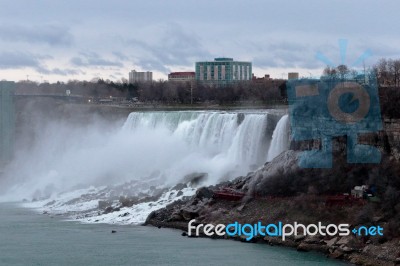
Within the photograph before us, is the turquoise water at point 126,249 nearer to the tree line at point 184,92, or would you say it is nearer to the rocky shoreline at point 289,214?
the rocky shoreline at point 289,214

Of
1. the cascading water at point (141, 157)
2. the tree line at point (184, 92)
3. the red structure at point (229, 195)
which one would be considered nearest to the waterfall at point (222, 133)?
the cascading water at point (141, 157)

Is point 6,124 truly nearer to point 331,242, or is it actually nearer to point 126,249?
point 126,249

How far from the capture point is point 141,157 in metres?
43.9

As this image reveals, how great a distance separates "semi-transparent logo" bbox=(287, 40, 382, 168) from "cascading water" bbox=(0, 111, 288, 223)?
1.64 meters

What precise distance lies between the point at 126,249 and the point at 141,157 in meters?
18.1

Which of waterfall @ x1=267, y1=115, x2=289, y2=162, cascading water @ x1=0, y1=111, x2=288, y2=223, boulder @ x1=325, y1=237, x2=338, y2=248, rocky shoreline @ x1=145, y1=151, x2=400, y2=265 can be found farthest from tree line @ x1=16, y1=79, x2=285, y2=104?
boulder @ x1=325, y1=237, x2=338, y2=248

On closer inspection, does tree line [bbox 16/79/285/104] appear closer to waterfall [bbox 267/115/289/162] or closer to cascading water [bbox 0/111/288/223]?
cascading water [bbox 0/111/288/223]

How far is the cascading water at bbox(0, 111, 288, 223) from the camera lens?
3641cm

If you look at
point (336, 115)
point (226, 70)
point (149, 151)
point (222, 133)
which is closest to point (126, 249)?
point (336, 115)

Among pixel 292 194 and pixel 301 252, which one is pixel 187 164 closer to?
pixel 292 194

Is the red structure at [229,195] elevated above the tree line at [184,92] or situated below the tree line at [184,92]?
below

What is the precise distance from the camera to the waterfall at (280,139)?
113 ft

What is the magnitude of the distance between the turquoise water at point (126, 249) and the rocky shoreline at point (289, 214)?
0.58 m

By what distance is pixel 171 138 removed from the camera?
43.5 m
